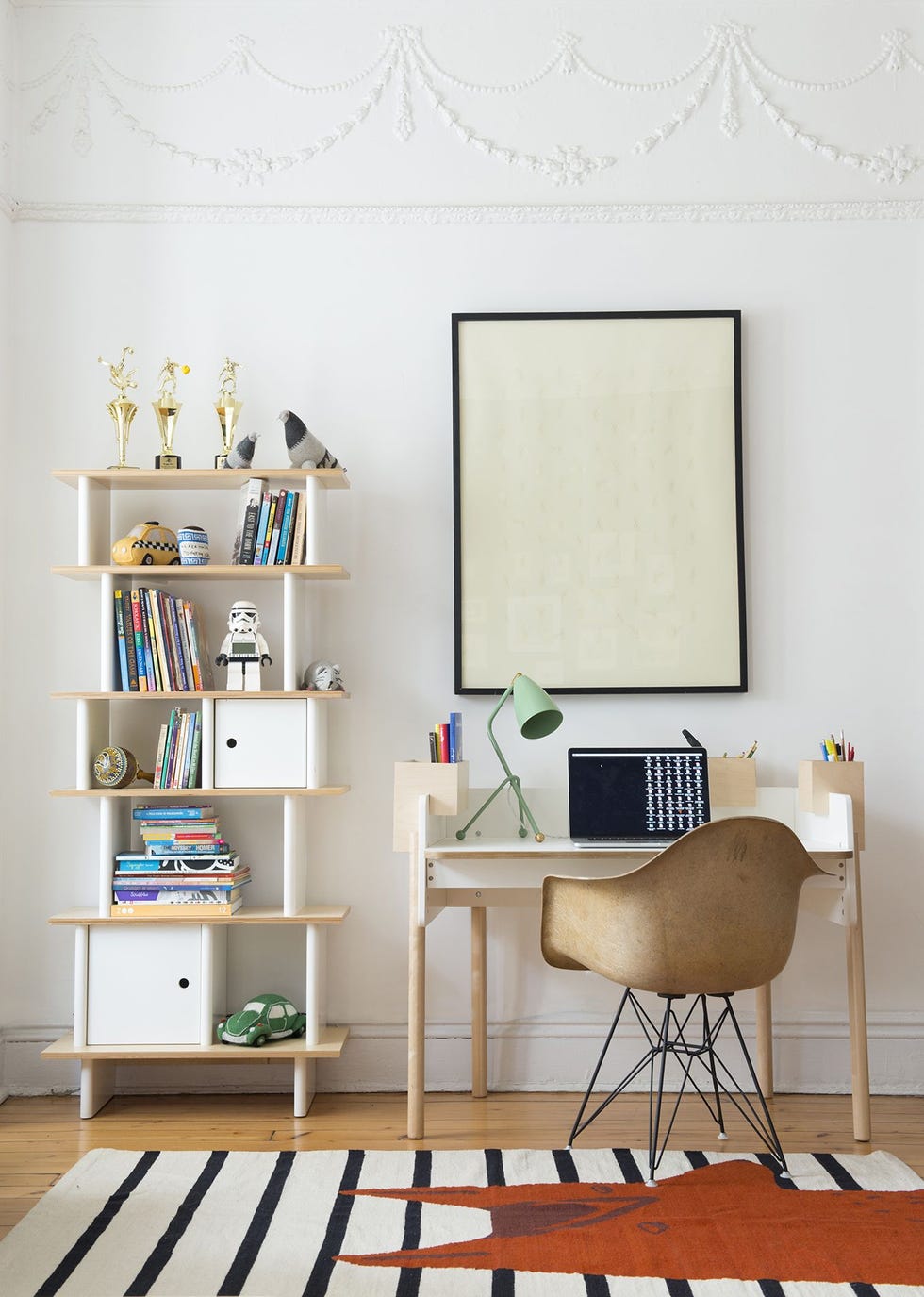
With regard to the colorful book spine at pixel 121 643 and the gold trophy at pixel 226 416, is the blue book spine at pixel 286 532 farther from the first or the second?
the colorful book spine at pixel 121 643

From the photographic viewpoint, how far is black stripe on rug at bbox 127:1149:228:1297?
1.94 meters

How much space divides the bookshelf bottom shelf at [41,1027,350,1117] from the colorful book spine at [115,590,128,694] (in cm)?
95

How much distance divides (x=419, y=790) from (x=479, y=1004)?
0.68m

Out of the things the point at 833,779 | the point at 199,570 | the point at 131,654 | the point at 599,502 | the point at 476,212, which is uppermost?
the point at 476,212

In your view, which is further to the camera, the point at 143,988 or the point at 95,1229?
the point at 143,988

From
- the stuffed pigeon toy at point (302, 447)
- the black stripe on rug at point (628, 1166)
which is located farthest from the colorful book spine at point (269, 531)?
the black stripe on rug at point (628, 1166)

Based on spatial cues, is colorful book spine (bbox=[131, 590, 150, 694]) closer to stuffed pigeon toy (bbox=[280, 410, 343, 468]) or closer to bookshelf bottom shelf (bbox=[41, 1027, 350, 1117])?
stuffed pigeon toy (bbox=[280, 410, 343, 468])

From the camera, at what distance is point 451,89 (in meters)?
3.25

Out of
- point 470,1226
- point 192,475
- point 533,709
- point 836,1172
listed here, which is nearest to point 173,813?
point 192,475

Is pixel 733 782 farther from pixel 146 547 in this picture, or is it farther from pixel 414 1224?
pixel 146 547

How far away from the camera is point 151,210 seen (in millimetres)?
3238

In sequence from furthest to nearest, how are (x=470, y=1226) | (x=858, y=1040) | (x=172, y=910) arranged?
1. (x=172, y=910)
2. (x=858, y=1040)
3. (x=470, y=1226)

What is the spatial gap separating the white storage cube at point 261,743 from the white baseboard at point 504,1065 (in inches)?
31.6

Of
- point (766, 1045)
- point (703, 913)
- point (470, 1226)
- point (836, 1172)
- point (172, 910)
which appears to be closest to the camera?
point (470, 1226)
